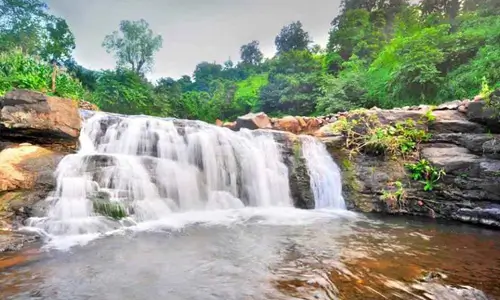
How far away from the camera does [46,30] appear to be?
23469 millimetres

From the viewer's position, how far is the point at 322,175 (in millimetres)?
7422

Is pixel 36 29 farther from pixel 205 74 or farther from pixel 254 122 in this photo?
pixel 205 74

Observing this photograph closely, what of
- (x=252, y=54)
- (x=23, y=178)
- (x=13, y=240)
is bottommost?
(x=13, y=240)

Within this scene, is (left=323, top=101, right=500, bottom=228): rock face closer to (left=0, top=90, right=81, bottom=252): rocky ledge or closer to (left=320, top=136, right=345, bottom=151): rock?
(left=320, top=136, right=345, bottom=151): rock

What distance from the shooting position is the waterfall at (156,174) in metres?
4.67

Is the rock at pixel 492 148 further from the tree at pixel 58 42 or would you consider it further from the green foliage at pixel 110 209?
the tree at pixel 58 42

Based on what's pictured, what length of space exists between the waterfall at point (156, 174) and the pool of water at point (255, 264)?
0.69 meters

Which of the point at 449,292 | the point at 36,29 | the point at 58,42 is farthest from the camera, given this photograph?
the point at 36,29

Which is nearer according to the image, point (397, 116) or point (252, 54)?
point (397, 116)

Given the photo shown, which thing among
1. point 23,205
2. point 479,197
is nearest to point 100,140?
point 23,205

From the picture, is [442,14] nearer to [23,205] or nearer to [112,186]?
[112,186]

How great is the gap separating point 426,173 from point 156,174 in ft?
20.6

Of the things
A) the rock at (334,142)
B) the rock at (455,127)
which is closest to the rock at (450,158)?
the rock at (455,127)

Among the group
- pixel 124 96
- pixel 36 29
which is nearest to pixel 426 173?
pixel 124 96
